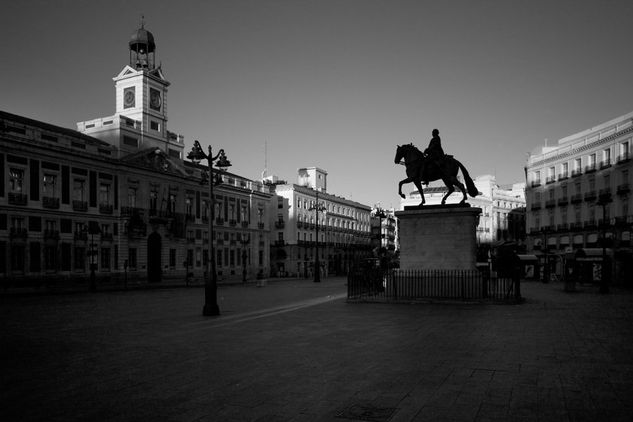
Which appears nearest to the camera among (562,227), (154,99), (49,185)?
(49,185)

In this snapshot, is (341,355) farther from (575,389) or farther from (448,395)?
(575,389)

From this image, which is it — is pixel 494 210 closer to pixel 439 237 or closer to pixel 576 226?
pixel 576 226

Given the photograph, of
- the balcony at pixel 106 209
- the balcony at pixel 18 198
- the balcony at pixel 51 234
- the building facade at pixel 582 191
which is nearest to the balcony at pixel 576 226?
the building facade at pixel 582 191

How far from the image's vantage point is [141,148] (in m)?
58.7

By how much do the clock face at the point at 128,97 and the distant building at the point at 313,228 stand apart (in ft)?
93.5

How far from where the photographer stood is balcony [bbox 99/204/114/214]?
1988 inches

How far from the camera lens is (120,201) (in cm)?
5306

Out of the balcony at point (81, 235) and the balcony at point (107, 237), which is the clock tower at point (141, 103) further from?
the balcony at point (81, 235)

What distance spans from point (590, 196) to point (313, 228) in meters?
45.5

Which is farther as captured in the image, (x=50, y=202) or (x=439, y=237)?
(x=50, y=202)

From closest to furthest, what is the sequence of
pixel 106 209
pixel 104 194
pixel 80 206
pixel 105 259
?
pixel 80 206 < pixel 105 259 < pixel 106 209 < pixel 104 194

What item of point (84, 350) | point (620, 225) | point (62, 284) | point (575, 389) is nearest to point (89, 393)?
point (84, 350)

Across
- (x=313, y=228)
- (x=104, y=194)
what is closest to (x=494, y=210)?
(x=313, y=228)

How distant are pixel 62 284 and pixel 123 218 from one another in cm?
1018
